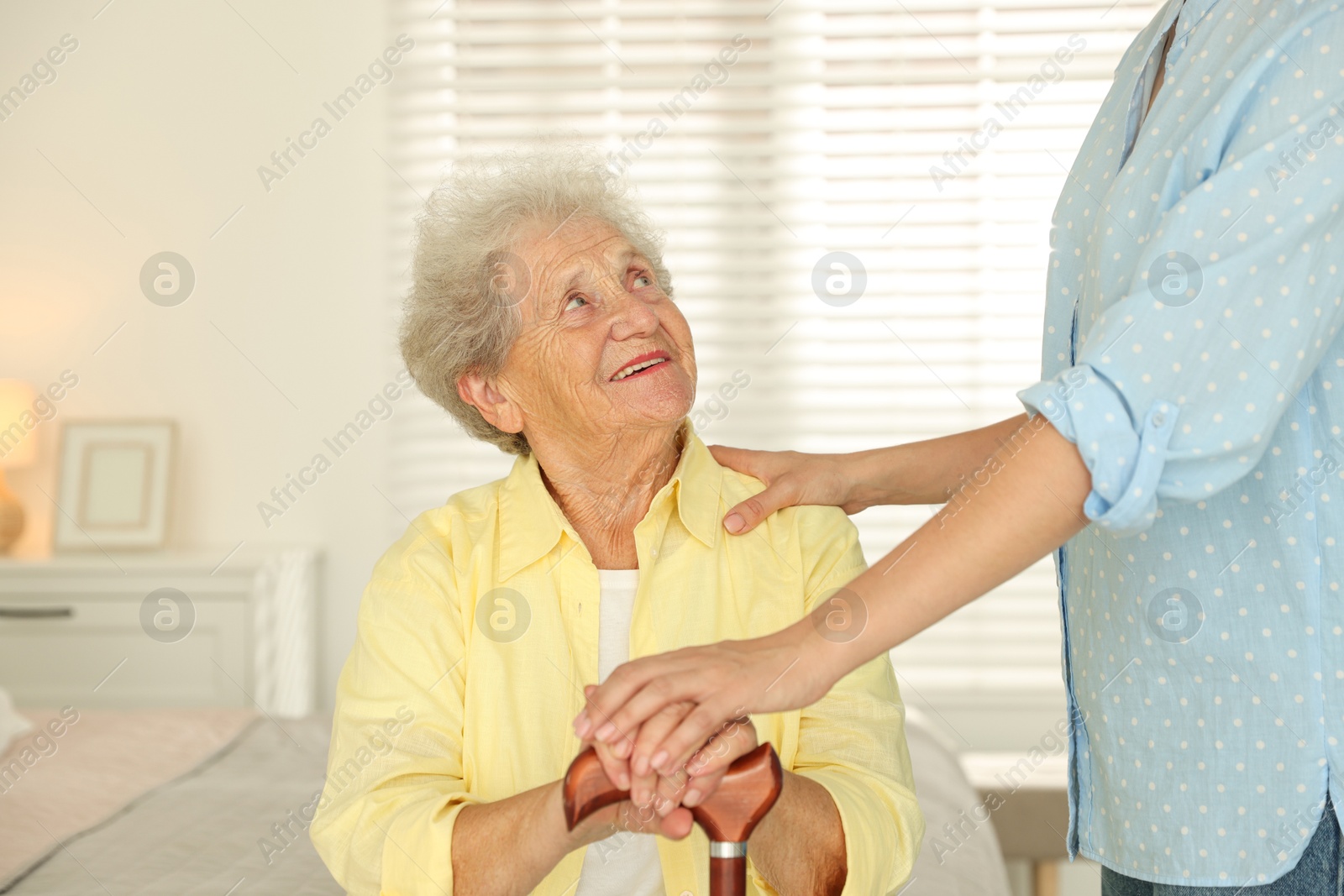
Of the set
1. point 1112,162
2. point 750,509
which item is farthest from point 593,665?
point 1112,162

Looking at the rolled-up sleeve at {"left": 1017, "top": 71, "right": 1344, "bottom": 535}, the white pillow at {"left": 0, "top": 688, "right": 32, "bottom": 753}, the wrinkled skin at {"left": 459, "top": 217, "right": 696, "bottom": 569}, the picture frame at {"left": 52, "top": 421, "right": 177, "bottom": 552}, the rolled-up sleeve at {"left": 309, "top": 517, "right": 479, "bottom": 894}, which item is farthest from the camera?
the picture frame at {"left": 52, "top": 421, "right": 177, "bottom": 552}

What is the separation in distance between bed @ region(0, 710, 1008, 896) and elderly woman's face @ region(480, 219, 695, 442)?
30.8 inches

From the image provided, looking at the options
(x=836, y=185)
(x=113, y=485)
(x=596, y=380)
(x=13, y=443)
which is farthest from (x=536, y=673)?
(x=13, y=443)

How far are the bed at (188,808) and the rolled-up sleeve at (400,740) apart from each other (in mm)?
460

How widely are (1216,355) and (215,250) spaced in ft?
10.9

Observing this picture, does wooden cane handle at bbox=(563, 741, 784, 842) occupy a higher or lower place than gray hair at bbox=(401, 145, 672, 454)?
lower

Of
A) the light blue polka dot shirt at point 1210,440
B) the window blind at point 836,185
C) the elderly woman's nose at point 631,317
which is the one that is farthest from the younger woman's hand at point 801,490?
the window blind at point 836,185

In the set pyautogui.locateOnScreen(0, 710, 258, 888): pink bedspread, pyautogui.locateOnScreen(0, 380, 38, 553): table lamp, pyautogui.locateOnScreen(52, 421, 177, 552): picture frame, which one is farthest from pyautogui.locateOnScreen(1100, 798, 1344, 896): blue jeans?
pyautogui.locateOnScreen(0, 380, 38, 553): table lamp

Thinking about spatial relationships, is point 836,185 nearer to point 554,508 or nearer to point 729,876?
point 554,508

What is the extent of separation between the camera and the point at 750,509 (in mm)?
1407

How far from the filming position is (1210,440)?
82 centimetres

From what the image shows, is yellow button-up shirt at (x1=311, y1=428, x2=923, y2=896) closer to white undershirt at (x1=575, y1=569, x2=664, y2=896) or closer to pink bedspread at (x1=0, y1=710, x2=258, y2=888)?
white undershirt at (x1=575, y1=569, x2=664, y2=896)

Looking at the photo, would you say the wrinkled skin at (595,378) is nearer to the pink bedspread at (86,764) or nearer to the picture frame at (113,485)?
the pink bedspread at (86,764)

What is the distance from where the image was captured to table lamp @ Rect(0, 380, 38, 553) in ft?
11.2
